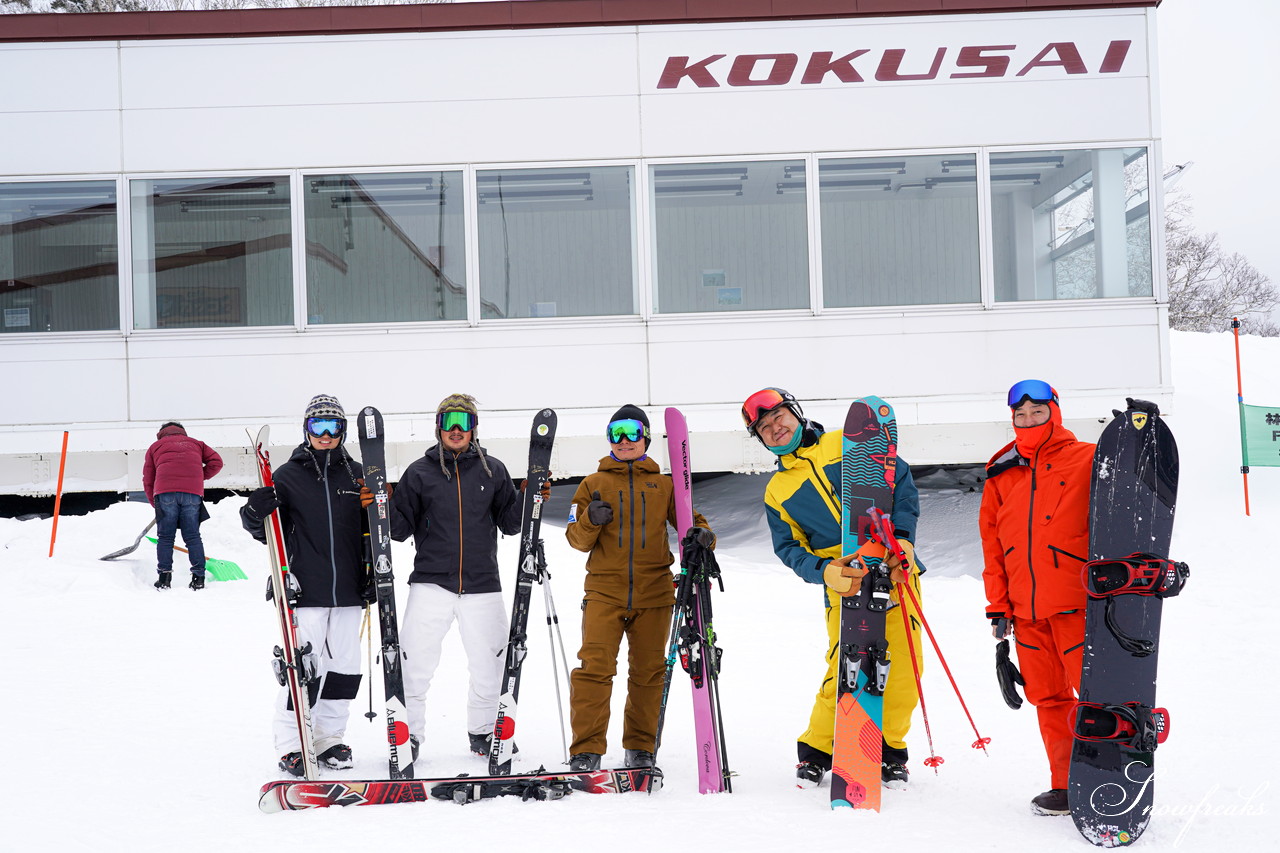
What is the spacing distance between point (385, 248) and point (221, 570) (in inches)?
126

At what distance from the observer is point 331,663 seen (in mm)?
4297

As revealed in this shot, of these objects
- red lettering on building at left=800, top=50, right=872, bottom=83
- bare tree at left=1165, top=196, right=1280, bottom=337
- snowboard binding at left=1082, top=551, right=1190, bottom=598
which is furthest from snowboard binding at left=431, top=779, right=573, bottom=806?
bare tree at left=1165, top=196, right=1280, bottom=337

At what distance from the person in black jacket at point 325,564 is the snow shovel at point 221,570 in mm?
4644

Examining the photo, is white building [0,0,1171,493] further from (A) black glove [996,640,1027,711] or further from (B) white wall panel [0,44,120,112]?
(A) black glove [996,640,1027,711]

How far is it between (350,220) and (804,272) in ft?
13.4

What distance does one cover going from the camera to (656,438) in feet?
28.8

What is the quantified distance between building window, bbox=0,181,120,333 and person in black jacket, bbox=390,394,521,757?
5761mm

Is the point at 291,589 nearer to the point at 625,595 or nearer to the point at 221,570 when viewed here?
the point at 625,595

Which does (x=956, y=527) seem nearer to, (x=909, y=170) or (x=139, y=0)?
(x=909, y=170)

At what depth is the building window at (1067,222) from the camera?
8.48 meters

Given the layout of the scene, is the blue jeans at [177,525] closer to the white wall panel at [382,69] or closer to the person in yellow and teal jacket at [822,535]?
the white wall panel at [382,69]

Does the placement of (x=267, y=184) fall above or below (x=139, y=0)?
below

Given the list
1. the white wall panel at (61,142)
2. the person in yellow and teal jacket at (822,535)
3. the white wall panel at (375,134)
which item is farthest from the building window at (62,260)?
the person in yellow and teal jacket at (822,535)

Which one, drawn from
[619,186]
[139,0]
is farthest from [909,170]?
[139,0]
